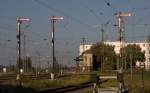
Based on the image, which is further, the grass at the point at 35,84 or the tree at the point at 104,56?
the tree at the point at 104,56

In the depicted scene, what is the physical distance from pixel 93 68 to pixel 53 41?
84.5 m

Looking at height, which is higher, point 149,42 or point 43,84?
point 149,42

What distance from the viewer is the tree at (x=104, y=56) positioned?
420 feet

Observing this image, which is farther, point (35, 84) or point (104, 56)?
point (104, 56)

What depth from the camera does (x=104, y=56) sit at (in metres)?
137

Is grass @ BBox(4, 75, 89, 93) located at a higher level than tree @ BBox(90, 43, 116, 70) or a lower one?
lower

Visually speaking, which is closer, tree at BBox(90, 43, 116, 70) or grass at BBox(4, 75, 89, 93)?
grass at BBox(4, 75, 89, 93)

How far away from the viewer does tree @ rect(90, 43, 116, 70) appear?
5039 inches

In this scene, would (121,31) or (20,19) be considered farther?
(20,19)

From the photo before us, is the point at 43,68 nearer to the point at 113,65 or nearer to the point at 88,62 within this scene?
the point at 88,62

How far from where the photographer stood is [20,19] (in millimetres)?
67562

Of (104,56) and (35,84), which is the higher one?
(104,56)

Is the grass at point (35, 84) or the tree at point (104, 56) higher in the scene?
the tree at point (104, 56)

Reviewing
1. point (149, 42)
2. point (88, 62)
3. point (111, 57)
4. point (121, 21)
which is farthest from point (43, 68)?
point (121, 21)
